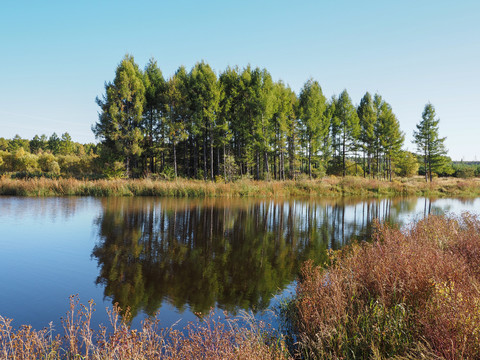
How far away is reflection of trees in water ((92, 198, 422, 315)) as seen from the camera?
6.98 metres

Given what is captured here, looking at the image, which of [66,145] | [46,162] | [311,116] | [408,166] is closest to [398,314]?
[311,116]

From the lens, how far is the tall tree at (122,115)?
3806 cm

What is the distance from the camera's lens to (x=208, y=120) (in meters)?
39.8

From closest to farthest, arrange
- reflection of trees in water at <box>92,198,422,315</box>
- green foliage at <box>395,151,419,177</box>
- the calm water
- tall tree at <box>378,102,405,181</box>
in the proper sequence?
the calm water < reflection of trees in water at <box>92,198,422,315</box> < tall tree at <box>378,102,405,181</box> < green foliage at <box>395,151,419,177</box>

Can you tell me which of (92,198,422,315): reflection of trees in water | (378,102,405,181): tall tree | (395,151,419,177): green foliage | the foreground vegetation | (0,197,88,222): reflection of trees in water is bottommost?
(92,198,422,315): reflection of trees in water

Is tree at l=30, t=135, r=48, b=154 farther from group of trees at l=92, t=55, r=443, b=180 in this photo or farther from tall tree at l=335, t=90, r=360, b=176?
tall tree at l=335, t=90, r=360, b=176

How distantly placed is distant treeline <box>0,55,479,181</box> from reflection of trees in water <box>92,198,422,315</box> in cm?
2197

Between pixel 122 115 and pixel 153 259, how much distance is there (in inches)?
1288

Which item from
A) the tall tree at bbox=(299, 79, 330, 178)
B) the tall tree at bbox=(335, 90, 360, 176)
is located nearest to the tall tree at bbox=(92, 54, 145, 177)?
the tall tree at bbox=(299, 79, 330, 178)

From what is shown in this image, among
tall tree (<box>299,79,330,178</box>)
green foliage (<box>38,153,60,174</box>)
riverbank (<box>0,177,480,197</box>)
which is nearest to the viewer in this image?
riverbank (<box>0,177,480,197</box>)

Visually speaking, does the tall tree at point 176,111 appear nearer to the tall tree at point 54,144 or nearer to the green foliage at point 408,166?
the green foliage at point 408,166

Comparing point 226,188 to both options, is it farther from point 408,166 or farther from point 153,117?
point 408,166

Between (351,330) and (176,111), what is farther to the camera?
(176,111)

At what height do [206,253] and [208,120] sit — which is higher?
[208,120]
